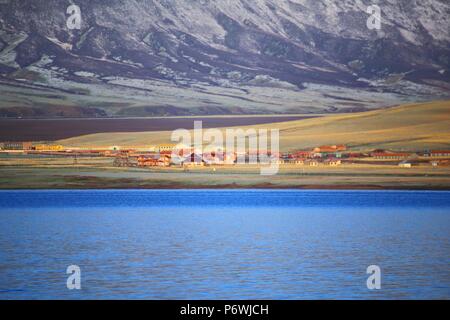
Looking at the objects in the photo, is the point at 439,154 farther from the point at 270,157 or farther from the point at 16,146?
the point at 16,146

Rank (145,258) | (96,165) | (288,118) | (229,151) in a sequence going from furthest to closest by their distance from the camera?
(288,118)
(229,151)
(96,165)
(145,258)

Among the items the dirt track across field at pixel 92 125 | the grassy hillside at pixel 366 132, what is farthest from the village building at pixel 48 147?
the dirt track across field at pixel 92 125

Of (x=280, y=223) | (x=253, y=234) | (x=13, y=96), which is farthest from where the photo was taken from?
(x=13, y=96)

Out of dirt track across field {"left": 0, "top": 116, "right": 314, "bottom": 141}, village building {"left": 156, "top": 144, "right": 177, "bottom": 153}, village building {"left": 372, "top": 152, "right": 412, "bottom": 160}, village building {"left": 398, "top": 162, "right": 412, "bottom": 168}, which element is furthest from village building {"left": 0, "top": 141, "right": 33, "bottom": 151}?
village building {"left": 398, "top": 162, "right": 412, "bottom": 168}

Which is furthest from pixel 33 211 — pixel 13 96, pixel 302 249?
pixel 13 96

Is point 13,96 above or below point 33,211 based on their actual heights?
above

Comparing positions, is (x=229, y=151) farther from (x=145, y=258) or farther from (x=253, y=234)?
(x=145, y=258)
